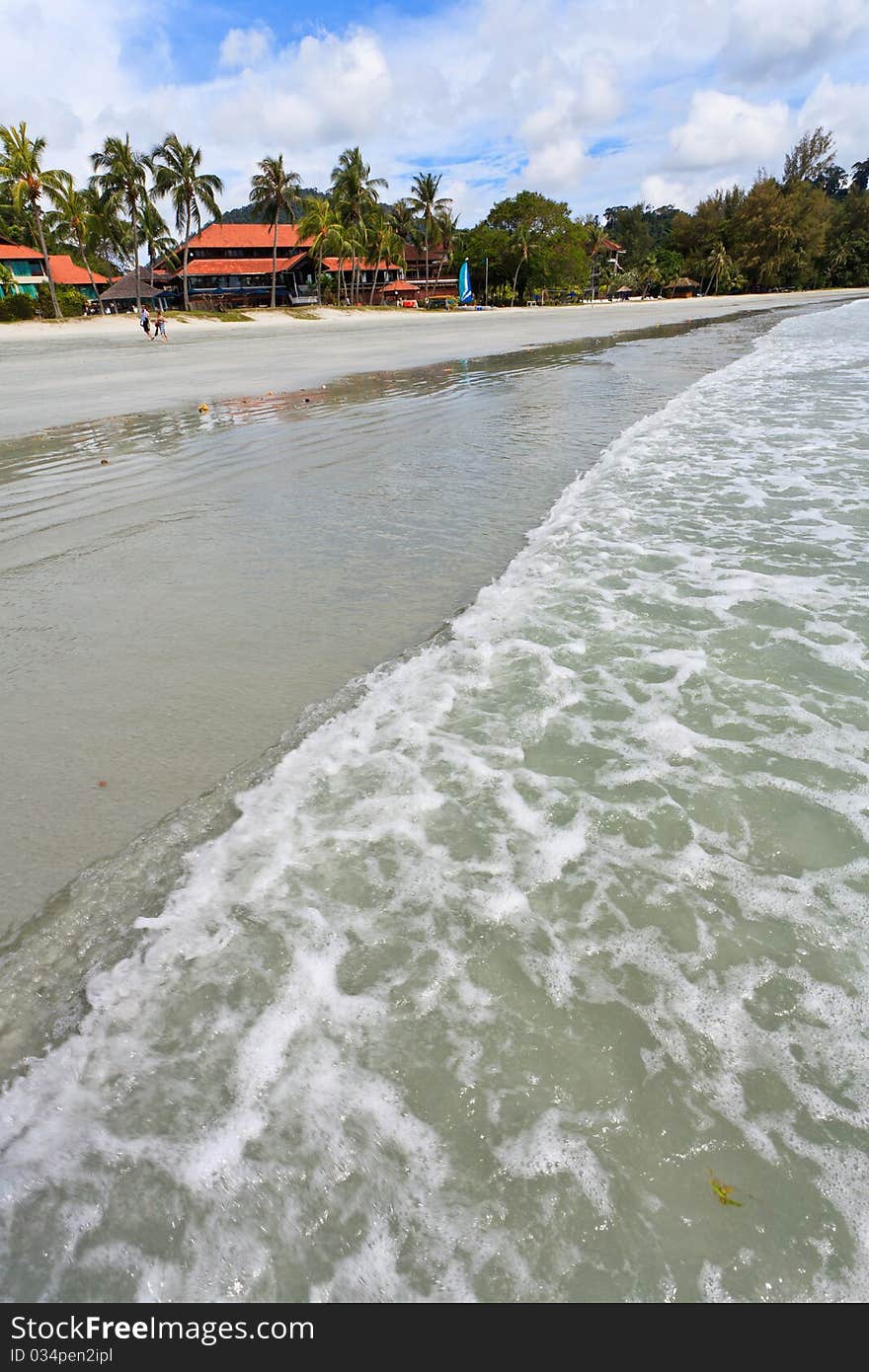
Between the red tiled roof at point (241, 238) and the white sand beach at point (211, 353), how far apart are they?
83.9 feet

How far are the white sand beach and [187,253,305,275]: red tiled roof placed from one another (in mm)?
22346

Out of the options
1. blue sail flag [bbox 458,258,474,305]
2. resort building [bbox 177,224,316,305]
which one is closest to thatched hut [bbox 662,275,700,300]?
blue sail flag [bbox 458,258,474,305]

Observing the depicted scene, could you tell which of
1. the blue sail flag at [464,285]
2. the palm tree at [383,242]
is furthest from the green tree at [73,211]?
the blue sail flag at [464,285]

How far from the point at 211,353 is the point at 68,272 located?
53911mm

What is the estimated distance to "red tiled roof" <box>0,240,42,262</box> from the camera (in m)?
57.0

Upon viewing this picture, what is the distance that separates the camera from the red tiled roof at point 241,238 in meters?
67.9

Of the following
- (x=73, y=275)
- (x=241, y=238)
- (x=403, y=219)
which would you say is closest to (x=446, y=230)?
(x=403, y=219)

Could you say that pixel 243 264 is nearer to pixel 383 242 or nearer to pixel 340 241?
pixel 383 242

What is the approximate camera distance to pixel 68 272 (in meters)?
65.9

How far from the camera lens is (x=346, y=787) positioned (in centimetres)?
297

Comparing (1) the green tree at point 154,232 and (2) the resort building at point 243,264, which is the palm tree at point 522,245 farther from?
(1) the green tree at point 154,232

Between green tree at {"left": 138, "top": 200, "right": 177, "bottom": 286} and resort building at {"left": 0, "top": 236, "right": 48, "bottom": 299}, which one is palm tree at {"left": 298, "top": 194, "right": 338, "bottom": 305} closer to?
green tree at {"left": 138, "top": 200, "right": 177, "bottom": 286}
